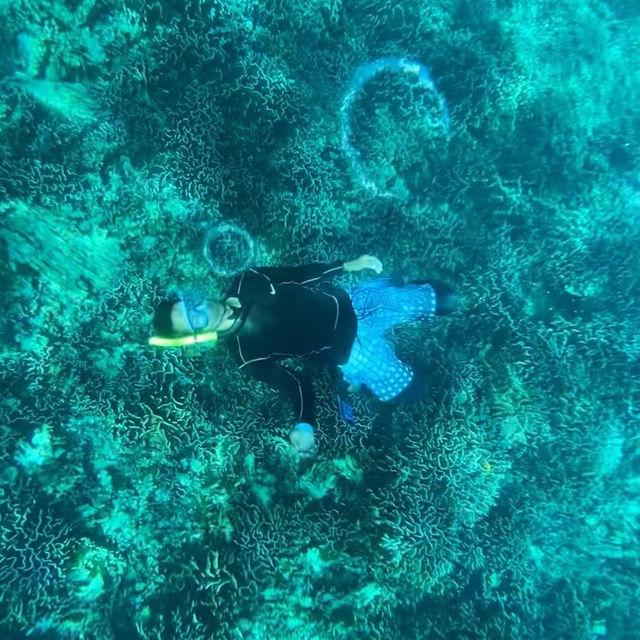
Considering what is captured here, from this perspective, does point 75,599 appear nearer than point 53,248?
Yes

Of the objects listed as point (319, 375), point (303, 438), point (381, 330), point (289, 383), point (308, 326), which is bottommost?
point (319, 375)

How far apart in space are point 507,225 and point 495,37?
257 cm

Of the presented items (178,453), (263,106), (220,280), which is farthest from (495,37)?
(178,453)

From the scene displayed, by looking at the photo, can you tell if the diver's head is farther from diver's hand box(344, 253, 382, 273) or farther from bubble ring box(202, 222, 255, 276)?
bubble ring box(202, 222, 255, 276)

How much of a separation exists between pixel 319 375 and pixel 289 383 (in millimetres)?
1197

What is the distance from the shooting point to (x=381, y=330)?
4.34 metres

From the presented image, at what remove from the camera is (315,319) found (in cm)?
327

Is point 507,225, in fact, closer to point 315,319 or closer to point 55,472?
point 315,319

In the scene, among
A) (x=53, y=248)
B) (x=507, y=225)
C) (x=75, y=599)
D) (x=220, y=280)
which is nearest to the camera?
(x=75, y=599)

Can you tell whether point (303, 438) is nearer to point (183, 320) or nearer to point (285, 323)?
point (285, 323)

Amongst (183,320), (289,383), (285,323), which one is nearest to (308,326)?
(285,323)

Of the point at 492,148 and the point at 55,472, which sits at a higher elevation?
the point at 492,148

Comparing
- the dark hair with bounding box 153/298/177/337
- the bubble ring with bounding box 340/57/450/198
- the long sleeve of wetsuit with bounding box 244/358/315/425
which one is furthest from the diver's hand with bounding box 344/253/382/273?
the bubble ring with bounding box 340/57/450/198

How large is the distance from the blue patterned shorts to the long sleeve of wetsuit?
106 cm
